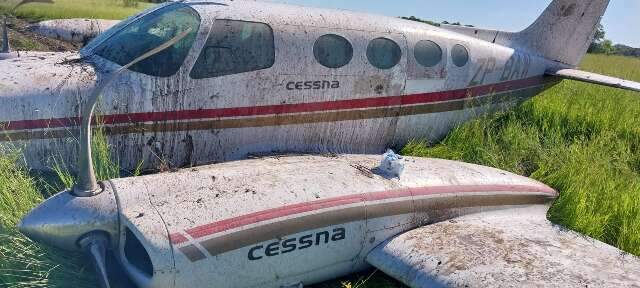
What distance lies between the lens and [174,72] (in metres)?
4.60

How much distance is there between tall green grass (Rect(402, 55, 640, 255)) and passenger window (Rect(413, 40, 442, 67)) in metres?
1.05

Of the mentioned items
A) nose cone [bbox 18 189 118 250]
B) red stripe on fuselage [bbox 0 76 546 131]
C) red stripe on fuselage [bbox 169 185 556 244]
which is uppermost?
red stripe on fuselage [bbox 0 76 546 131]

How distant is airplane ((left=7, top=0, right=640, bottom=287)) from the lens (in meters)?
3.36

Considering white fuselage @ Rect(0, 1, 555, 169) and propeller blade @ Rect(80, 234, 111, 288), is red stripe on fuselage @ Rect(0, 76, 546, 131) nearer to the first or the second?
white fuselage @ Rect(0, 1, 555, 169)

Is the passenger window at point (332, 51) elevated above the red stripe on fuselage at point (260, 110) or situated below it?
above

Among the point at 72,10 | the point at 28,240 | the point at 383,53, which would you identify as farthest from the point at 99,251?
the point at 72,10

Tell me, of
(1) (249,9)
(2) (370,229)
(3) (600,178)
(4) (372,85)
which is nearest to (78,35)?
(1) (249,9)

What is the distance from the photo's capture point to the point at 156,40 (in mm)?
4789

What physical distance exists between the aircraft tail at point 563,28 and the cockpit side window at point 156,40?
615cm

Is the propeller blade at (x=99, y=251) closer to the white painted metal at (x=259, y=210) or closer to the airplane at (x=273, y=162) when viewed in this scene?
the airplane at (x=273, y=162)

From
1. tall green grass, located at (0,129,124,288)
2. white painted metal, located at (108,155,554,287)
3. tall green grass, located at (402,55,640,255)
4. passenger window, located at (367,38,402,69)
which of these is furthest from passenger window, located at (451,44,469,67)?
tall green grass, located at (0,129,124,288)

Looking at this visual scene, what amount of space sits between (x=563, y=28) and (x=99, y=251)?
8592 millimetres

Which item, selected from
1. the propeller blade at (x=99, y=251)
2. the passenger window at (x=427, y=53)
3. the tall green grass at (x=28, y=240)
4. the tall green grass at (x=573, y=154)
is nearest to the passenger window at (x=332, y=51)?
the passenger window at (x=427, y=53)

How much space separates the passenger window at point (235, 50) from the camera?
4.73 meters
